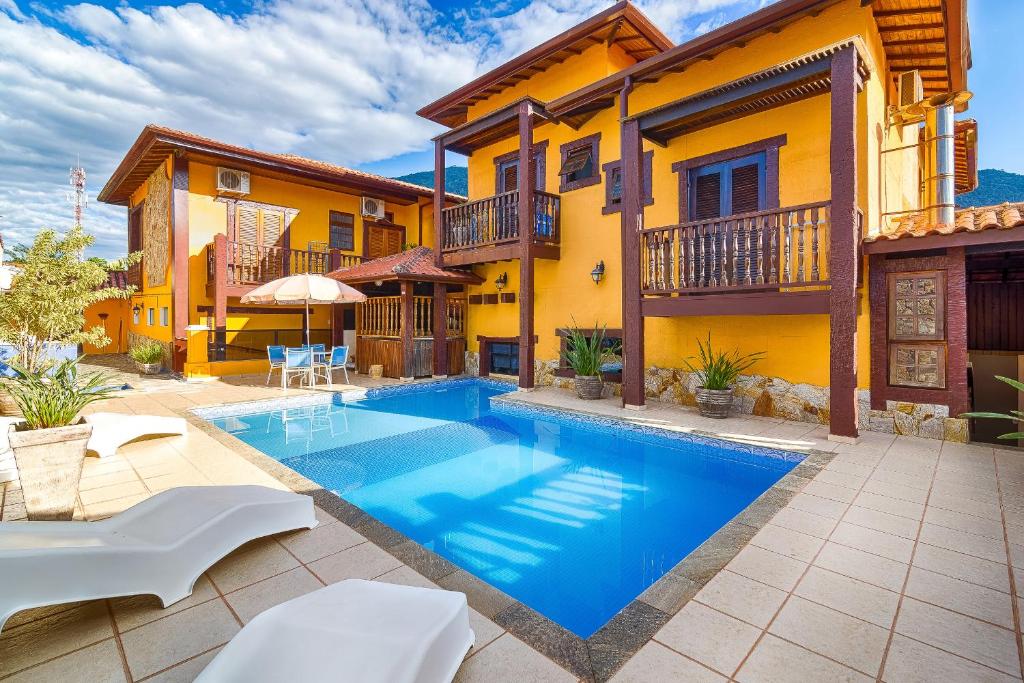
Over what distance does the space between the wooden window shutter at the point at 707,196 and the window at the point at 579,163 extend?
226 centimetres

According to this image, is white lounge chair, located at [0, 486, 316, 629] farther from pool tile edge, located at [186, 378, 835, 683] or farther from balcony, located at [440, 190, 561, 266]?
balcony, located at [440, 190, 561, 266]

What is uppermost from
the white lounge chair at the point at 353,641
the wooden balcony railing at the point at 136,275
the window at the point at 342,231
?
the window at the point at 342,231

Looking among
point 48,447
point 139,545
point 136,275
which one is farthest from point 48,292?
point 136,275

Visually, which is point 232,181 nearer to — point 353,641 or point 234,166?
point 234,166

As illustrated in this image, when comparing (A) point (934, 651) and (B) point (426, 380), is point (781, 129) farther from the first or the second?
(B) point (426, 380)

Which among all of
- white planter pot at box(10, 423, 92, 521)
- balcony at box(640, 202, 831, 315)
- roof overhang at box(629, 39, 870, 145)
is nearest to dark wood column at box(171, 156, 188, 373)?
white planter pot at box(10, 423, 92, 521)

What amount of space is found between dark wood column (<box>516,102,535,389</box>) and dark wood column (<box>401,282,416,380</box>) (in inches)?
125

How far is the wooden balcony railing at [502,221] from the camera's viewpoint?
33.8 ft

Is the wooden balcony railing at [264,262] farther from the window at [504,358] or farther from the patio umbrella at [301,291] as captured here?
the window at [504,358]

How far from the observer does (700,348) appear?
8266mm

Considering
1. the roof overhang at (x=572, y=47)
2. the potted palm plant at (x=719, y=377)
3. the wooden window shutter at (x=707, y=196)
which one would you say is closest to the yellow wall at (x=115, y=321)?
the roof overhang at (x=572, y=47)

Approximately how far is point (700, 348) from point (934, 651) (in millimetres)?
6406

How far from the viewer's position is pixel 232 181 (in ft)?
41.4

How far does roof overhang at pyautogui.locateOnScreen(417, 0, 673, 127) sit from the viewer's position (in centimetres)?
888
